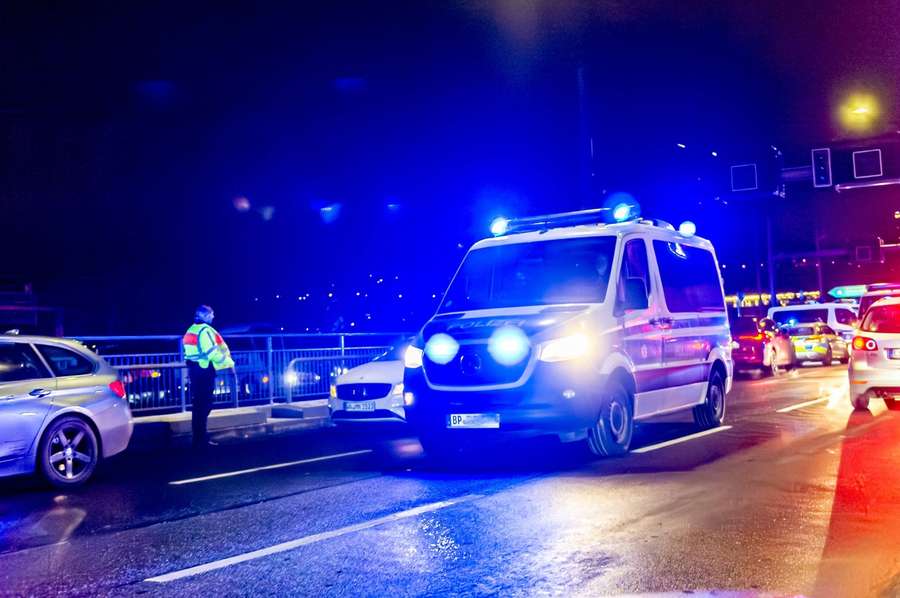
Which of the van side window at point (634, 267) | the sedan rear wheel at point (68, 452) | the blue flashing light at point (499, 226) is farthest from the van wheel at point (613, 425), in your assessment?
the sedan rear wheel at point (68, 452)

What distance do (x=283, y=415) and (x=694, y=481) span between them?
9145mm

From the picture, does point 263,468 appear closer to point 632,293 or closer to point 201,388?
point 201,388

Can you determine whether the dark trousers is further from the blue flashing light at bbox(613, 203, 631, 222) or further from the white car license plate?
the blue flashing light at bbox(613, 203, 631, 222)

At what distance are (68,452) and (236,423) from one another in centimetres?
550

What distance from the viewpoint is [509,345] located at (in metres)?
9.54

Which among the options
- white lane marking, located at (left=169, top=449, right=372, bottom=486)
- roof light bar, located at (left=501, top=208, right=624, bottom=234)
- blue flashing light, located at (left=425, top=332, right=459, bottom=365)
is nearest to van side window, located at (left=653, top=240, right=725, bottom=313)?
roof light bar, located at (left=501, top=208, right=624, bottom=234)

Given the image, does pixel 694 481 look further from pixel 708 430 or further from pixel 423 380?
pixel 708 430

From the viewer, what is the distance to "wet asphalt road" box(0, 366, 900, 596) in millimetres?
5449

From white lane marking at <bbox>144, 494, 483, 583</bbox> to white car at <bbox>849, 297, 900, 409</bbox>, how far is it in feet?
26.5

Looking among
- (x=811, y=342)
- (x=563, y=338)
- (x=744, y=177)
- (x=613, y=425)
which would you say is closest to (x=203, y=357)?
(x=563, y=338)

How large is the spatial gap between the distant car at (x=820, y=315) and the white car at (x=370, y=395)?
1897 cm

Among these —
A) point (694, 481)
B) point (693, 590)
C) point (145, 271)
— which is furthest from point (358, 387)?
point (145, 271)

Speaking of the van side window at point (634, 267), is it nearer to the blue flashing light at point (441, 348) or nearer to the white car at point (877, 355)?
the blue flashing light at point (441, 348)

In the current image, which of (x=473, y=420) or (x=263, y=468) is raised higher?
(x=473, y=420)
